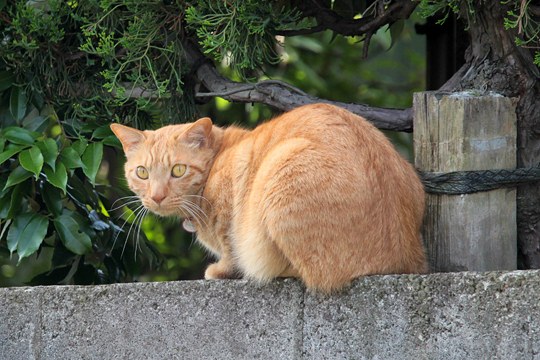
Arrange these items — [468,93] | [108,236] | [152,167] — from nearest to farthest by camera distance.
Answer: [468,93], [152,167], [108,236]

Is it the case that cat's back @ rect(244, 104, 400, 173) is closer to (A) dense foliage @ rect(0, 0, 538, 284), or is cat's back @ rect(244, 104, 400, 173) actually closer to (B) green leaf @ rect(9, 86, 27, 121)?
(A) dense foliage @ rect(0, 0, 538, 284)

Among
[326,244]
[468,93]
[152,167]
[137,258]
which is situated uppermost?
[468,93]

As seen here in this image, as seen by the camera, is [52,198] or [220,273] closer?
[220,273]

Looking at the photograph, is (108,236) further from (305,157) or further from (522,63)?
(522,63)

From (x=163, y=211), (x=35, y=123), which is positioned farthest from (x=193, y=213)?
(x=35, y=123)

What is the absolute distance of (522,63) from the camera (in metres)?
3.50

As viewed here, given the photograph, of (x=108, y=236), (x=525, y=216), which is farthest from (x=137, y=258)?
(x=525, y=216)

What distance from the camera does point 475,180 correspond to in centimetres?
338

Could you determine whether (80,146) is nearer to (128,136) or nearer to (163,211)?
(128,136)

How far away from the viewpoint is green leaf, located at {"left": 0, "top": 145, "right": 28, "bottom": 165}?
401cm

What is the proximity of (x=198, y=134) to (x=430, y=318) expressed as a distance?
4.59 ft

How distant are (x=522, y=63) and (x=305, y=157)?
0.96 m

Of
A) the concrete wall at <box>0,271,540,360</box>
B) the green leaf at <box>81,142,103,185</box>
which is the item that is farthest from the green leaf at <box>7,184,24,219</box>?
the concrete wall at <box>0,271,540,360</box>

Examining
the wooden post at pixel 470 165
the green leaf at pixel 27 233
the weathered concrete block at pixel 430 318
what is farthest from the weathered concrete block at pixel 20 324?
the wooden post at pixel 470 165
